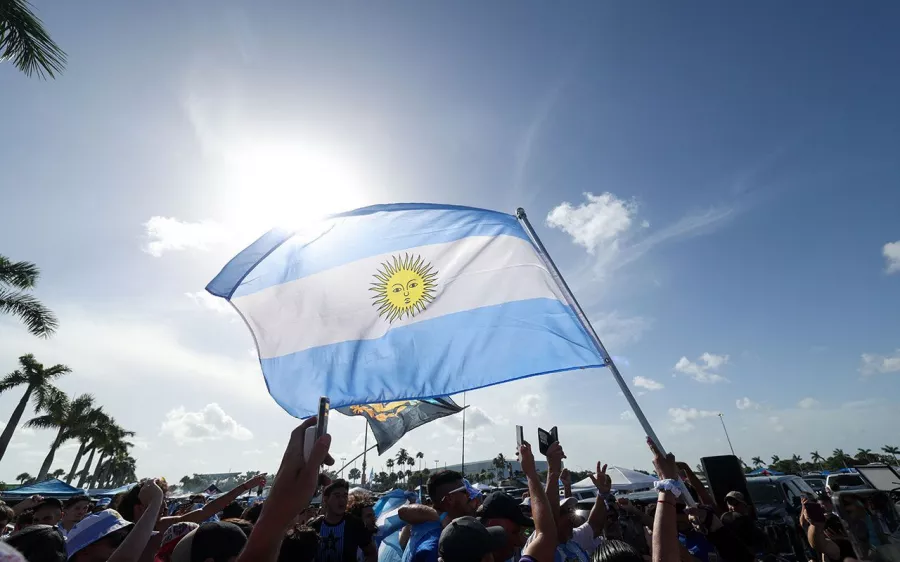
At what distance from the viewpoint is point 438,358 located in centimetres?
539

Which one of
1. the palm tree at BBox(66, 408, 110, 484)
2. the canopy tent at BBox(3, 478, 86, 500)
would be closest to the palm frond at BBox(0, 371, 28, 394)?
the canopy tent at BBox(3, 478, 86, 500)

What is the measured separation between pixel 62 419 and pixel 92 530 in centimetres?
4987

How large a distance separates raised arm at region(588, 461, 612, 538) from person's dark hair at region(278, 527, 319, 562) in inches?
105

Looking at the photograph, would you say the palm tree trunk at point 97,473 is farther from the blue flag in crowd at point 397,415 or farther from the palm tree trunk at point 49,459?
the blue flag in crowd at point 397,415

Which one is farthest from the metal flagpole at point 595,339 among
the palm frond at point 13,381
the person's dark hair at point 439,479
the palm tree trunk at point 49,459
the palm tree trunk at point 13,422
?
the palm tree trunk at point 49,459

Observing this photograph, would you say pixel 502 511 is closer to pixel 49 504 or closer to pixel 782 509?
pixel 49 504

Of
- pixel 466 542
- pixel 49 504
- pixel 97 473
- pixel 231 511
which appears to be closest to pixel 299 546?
pixel 466 542

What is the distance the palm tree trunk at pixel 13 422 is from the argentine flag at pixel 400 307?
29.0m

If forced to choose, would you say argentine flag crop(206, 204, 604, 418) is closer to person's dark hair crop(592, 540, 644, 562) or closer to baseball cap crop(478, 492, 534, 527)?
baseball cap crop(478, 492, 534, 527)

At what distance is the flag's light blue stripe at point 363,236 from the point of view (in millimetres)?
5660

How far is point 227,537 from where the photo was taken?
2436mm

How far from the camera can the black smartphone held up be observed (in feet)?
10.6

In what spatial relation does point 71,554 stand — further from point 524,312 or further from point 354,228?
point 524,312

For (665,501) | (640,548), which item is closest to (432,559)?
(665,501)
